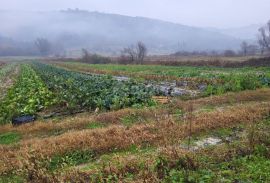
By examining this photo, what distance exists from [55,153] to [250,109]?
7147 mm

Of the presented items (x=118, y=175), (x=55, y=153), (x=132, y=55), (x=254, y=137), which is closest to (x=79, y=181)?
(x=118, y=175)

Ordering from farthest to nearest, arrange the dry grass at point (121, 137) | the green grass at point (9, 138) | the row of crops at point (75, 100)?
the row of crops at point (75, 100) → the green grass at point (9, 138) → the dry grass at point (121, 137)

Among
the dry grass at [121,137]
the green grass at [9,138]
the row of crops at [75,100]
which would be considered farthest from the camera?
the row of crops at [75,100]

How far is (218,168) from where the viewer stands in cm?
821

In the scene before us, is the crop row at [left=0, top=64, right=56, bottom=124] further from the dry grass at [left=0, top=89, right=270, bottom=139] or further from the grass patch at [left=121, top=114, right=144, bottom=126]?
the grass patch at [left=121, top=114, right=144, bottom=126]

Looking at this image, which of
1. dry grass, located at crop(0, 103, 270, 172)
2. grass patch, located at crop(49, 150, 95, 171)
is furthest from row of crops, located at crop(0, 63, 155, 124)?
grass patch, located at crop(49, 150, 95, 171)

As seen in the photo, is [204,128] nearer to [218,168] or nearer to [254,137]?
[254,137]

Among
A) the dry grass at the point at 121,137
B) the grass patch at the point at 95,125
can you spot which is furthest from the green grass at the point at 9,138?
the grass patch at the point at 95,125

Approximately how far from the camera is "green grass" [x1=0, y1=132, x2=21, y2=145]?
13083 mm

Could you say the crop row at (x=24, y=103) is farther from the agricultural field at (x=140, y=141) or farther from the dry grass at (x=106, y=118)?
the dry grass at (x=106, y=118)

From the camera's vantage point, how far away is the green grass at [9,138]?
13083 mm

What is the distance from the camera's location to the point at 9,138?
1351 centimetres

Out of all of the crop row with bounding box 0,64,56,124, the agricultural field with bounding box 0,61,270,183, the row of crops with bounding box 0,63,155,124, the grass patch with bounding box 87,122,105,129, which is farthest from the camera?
the row of crops with bounding box 0,63,155,124

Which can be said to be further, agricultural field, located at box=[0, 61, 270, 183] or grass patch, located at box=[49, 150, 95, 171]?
grass patch, located at box=[49, 150, 95, 171]
